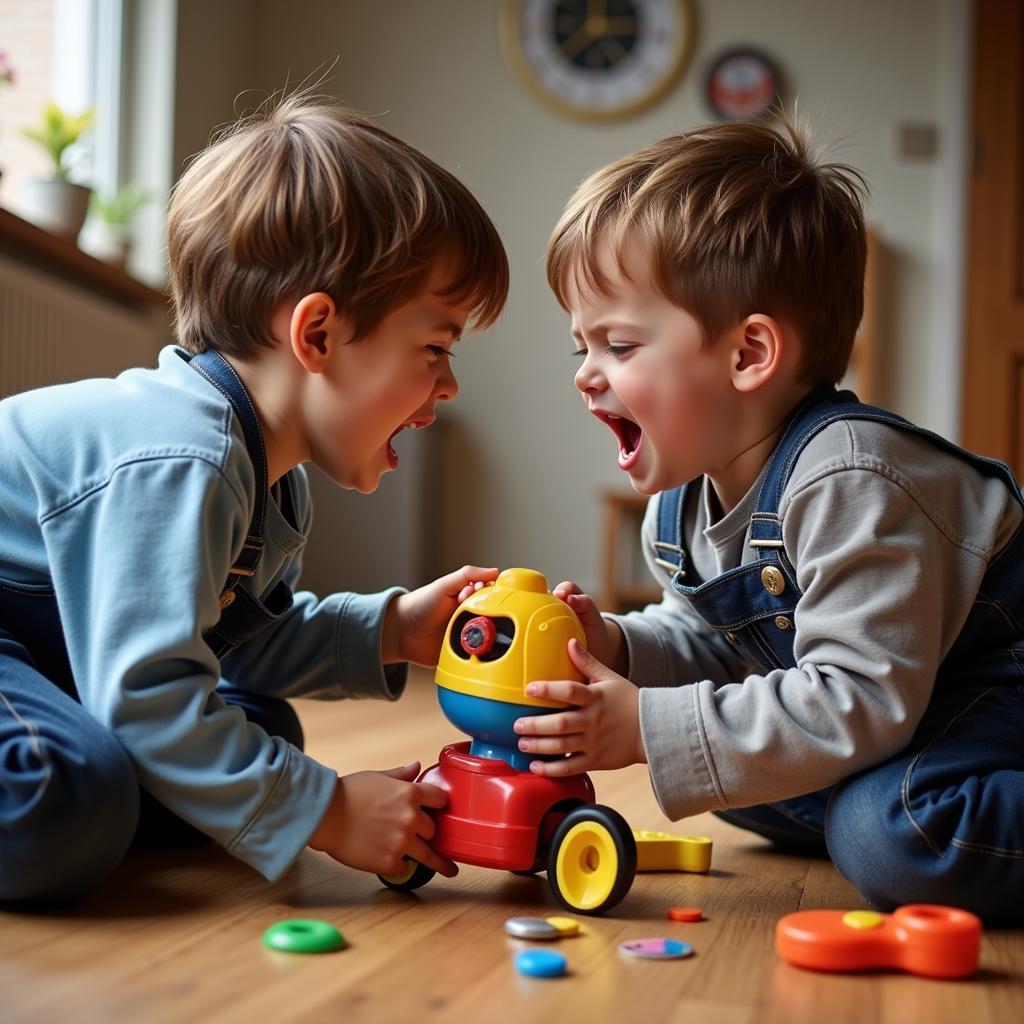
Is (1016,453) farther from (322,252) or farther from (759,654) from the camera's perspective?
(322,252)

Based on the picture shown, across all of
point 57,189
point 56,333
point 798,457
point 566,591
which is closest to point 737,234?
point 798,457

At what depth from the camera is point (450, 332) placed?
1.20 m

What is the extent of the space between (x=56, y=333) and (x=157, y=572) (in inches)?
71.8

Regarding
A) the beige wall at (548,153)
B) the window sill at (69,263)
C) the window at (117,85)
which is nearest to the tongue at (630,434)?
the window sill at (69,263)

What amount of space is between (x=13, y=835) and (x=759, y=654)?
26.8 inches

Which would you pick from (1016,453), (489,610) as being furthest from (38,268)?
(1016,453)

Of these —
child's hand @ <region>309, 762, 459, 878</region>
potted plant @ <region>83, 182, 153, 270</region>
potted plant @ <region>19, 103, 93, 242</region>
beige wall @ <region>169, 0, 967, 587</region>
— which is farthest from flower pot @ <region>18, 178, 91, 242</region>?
child's hand @ <region>309, 762, 459, 878</region>

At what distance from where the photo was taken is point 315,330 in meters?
1.14

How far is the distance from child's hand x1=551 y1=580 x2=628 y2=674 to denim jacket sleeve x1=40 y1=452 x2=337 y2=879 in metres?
0.31

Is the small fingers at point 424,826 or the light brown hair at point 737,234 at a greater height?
the light brown hair at point 737,234

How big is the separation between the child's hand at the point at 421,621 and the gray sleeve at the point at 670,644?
0.18 m

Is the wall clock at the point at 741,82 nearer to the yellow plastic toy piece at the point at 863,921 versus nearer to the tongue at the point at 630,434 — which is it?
the tongue at the point at 630,434

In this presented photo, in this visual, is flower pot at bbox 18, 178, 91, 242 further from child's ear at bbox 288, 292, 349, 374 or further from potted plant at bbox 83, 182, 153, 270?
child's ear at bbox 288, 292, 349, 374

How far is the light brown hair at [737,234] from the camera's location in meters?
1.18
